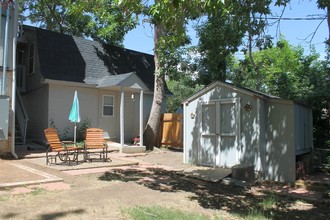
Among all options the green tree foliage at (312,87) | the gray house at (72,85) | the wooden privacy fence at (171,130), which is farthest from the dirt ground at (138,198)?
the wooden privacy fence at (171,130)

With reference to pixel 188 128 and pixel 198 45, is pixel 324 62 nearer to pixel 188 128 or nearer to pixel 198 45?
pixel 198 45

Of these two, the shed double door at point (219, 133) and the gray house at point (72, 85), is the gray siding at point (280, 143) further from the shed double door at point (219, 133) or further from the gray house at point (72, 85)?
the gray house at point (72, 85)

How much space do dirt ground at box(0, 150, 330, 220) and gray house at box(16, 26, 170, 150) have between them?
6304 mm

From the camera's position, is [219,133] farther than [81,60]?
No

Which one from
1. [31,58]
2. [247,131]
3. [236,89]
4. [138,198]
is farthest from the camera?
[31,58]

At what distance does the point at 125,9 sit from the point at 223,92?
4.86 meters

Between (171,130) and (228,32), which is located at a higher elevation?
(228,32)

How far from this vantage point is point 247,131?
11102mm

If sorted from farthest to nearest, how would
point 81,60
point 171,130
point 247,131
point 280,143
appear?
point 171,130 → point 81,60 → point 247,131 → point 280,143

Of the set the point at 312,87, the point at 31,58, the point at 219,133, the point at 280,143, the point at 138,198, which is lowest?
the point at 138,198

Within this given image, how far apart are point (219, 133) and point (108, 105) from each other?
8.49 meters

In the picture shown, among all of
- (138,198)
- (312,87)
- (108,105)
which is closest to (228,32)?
(312,87)

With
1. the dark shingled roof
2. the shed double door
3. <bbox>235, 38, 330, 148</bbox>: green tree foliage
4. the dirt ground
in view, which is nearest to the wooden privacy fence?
the dark shingled roof

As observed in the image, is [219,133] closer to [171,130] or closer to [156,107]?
[156,107]
